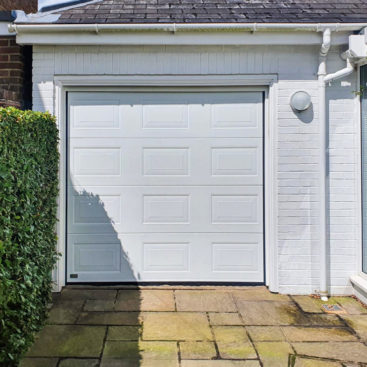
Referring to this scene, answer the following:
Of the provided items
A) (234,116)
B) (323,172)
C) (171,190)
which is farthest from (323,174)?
(171,190)

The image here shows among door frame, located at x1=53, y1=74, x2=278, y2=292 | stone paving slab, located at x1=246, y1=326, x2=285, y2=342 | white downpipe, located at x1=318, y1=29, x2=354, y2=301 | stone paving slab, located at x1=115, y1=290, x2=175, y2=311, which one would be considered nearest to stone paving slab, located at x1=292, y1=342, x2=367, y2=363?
stone paving slab, located at x1=246, y1=326, x2=285, y2=342

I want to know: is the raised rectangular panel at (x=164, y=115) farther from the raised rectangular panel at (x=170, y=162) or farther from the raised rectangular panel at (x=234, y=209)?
the raised rectangular panel at (x=234, y=209)

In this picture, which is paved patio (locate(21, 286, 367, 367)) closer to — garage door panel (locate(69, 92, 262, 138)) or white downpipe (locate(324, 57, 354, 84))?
garage door panel (locate(69, 92, 262, 138))

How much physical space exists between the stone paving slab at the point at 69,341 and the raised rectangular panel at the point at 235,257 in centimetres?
159

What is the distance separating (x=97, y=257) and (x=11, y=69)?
2.44 metres

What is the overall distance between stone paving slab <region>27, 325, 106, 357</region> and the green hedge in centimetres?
10

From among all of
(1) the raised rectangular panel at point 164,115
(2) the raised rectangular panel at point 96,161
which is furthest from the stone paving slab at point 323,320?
(2) the raised rectangular panel at point 96,161

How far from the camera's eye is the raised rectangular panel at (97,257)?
4.13 metres

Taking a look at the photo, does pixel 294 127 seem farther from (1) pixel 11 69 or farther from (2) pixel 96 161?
(1) pixel 11 69

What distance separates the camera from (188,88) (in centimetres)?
412

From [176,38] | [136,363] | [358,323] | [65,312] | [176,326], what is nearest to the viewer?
[136,363]

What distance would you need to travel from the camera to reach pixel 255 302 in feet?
12.2

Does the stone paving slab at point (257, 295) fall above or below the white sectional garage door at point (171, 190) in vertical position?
below

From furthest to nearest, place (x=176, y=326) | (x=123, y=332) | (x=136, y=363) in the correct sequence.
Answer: (x=176, y=326) → (x=123, y=332) → (x=136, y=363)
